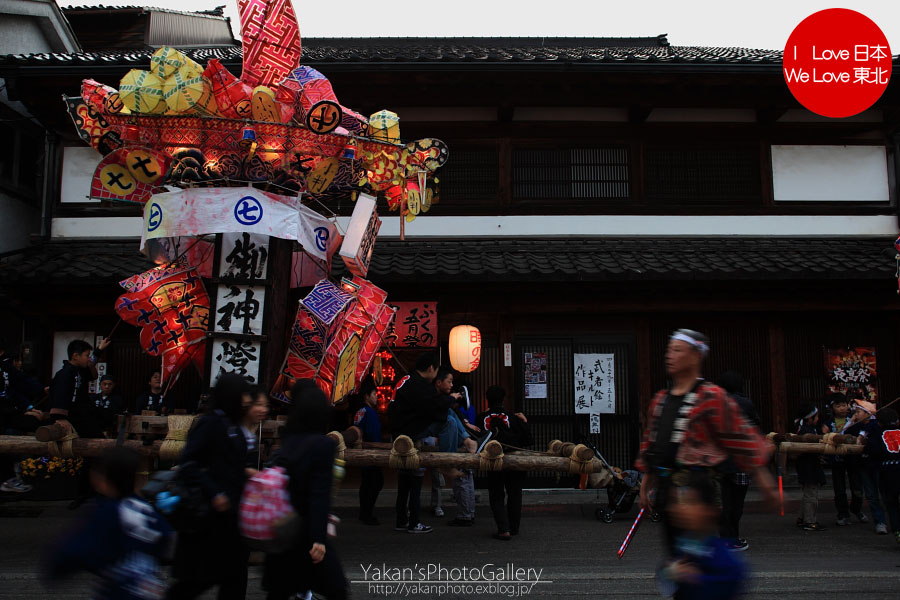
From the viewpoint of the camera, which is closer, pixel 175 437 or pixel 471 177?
pixel 175 437

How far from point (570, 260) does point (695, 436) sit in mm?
7964

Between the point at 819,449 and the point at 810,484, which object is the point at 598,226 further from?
the point at 810,484

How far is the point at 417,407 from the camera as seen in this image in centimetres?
947

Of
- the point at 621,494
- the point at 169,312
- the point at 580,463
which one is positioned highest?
the point at 169,312

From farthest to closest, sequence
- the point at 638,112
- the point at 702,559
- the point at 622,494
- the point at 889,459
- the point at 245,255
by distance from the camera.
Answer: the point at 638,112
the point at 622,494
the point at 889,459
the point at 245,255
the point at 702,559

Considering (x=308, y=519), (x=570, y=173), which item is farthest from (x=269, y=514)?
(x=570, y=173)

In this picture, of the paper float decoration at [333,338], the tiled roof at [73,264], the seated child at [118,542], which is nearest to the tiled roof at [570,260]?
the tiled roof at [73,264]

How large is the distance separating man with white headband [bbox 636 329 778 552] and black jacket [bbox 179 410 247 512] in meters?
2.77

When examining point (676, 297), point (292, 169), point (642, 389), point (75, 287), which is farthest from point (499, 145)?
point (75, 287)

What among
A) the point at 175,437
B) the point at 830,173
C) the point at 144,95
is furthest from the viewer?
the point at 830,173

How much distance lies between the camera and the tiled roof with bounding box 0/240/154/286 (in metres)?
11.9

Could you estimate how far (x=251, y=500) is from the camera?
15.0 ft

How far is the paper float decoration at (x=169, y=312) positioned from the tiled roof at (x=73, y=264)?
3.21 meters

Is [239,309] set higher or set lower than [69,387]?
Result: higher
